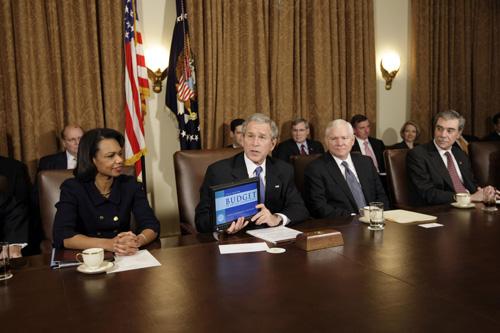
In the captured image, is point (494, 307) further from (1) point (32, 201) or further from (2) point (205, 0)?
(2) point (205, 0)

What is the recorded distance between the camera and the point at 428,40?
593cm

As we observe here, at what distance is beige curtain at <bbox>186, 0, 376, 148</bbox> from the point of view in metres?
4.78

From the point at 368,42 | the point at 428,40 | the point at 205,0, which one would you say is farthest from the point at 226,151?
the point at 428,40

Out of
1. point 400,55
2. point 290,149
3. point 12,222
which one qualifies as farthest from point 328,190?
point 400,55

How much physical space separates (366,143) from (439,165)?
201cm

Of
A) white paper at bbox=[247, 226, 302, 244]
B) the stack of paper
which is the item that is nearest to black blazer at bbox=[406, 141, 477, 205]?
the stack of paper

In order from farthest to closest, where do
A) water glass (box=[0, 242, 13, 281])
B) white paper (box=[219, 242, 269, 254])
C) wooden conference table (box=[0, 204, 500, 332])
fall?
white paper (box=[219, 242, 269, 254]) → water glass (box=[0, 242, 13, 281]) → wooden conference table (box=[0, 204, 500, 332])

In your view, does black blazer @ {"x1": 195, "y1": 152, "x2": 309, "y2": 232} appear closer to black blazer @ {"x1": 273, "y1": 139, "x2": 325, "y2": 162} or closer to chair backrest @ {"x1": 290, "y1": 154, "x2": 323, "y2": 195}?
chair backrest @ {"x1": 290, "y1": 154, "x2": 323, "y2": 195}

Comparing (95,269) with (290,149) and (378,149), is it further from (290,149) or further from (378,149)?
(378,149)

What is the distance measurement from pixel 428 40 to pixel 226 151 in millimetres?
3970

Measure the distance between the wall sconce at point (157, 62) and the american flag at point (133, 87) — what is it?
0.95 ft

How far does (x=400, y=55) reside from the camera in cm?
595

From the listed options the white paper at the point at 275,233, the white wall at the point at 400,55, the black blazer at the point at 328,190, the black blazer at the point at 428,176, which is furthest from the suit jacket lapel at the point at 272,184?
the white wall at the point at 400,55

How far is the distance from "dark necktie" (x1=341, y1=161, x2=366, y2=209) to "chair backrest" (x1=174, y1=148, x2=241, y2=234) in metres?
0.80
